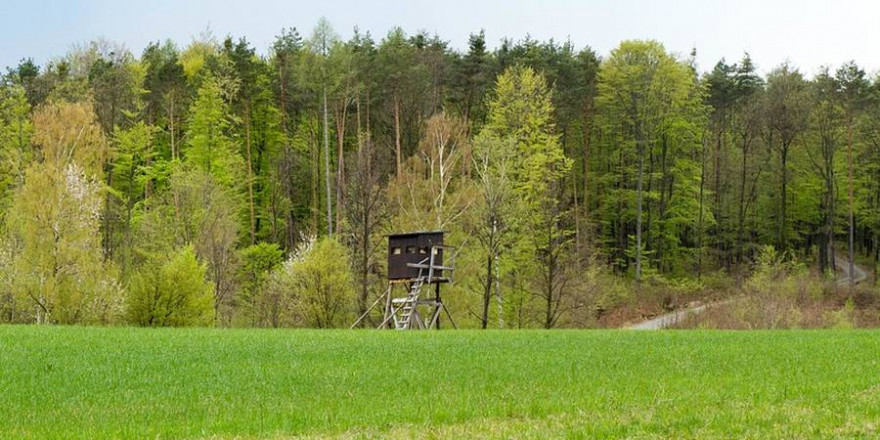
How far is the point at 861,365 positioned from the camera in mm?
16781

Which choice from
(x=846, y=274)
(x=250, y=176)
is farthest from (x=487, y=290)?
(x=846, y=274)

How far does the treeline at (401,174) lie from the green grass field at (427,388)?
15494mm

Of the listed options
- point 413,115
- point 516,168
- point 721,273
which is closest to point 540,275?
point 516,168

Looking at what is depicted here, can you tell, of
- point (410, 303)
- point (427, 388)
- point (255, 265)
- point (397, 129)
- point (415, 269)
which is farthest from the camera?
point (397, 129)

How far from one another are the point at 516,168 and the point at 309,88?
16374 millimetres

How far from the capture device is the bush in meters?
33.0

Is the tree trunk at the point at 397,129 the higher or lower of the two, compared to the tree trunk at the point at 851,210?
higher

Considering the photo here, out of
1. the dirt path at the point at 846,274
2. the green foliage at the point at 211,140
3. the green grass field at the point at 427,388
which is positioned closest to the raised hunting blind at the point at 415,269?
the green grass field at the point at 427,388

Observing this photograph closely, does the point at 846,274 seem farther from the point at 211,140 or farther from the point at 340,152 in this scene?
the point at 211,140

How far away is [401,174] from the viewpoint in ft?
147

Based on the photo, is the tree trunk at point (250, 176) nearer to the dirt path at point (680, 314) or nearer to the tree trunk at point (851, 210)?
the dirt path at point (680, 314)

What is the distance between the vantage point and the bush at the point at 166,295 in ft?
108

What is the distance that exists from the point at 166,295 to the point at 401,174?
15.5 metres

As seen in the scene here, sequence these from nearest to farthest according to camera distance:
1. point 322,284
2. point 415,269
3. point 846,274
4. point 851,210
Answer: point 415,269 → point 322,284 → point 851,210 → point 846,274
